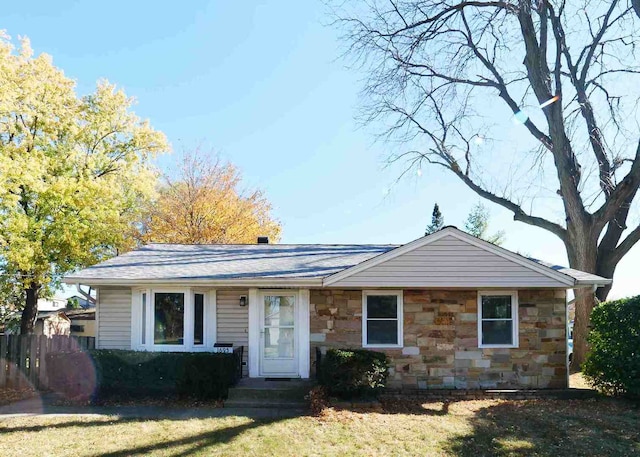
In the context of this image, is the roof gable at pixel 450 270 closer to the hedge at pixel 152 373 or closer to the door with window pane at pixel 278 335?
the door with window pane at pixel 278 335

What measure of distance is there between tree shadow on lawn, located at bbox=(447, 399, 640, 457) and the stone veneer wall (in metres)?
1.26

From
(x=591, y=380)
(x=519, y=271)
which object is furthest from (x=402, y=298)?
(x=591, y=380)

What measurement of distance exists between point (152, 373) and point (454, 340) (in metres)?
6.55

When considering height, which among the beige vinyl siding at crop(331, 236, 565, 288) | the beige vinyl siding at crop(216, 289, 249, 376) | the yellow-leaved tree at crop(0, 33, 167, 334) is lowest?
the beige vinyl siding at crop(216, 289, 249, 376)

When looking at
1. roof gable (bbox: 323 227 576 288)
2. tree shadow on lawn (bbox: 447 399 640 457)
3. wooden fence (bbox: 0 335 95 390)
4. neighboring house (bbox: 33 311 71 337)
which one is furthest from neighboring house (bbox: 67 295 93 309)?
tree shadow on lawn (bbox: 447 399 640 457)

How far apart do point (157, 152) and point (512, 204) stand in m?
14.3

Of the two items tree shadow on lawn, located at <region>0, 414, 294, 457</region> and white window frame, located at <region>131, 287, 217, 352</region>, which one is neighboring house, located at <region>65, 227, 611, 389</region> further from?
tree shadow on lawn, located at <region>0, 414, 294, 457</region>

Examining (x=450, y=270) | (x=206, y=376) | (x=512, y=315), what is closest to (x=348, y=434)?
(x=206, y=376)

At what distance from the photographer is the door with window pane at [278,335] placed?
10.7 meters

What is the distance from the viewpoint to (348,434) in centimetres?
725

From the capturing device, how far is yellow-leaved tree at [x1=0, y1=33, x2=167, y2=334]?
1417cm

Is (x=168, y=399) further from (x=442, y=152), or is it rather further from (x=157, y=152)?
(x=442, y=152)

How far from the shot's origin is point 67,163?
54.9 ft

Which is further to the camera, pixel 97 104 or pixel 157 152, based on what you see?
pixel 157 152
